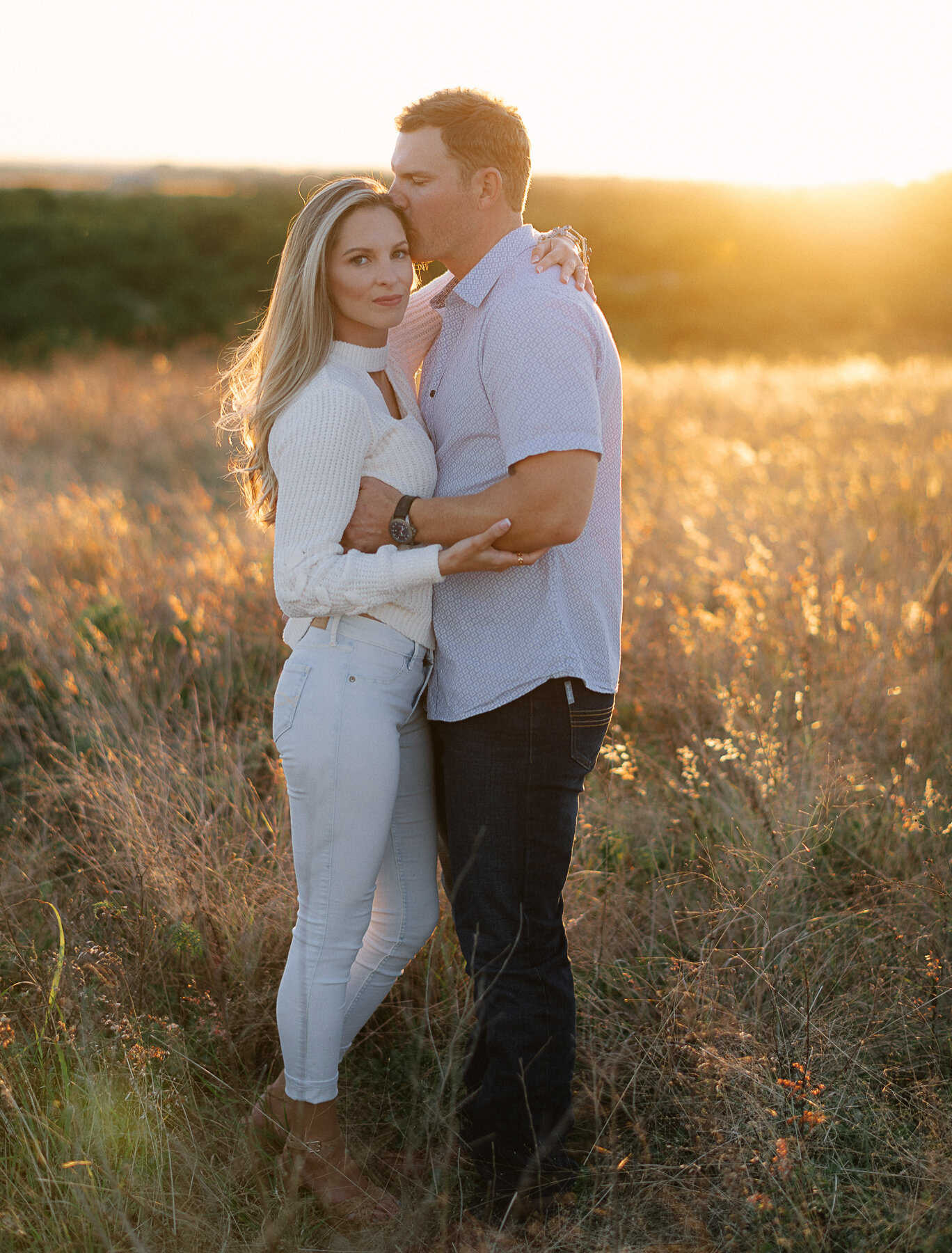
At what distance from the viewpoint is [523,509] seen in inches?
81.3

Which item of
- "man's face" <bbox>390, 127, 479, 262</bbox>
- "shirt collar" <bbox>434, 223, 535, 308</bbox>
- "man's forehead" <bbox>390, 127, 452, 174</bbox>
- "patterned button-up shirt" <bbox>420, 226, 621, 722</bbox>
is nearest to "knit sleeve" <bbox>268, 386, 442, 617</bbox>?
"patterned button-up shirt" <bbox>420, 226, 621, 722</bbox>

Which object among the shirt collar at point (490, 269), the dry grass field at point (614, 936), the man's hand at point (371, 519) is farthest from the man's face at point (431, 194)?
the dry grass field at point (614, 936)

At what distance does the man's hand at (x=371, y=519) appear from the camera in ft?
7.20

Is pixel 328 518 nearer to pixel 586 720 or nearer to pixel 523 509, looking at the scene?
pixel 523 509

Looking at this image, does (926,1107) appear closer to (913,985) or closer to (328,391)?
(913,985)

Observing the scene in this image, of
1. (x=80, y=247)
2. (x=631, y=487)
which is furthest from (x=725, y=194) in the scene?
(x=631, y=487)

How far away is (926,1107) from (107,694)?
327 centimetres

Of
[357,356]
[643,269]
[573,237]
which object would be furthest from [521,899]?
[643,269]

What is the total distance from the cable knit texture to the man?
0.08 m

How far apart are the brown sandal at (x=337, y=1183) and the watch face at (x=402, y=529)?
141 cm

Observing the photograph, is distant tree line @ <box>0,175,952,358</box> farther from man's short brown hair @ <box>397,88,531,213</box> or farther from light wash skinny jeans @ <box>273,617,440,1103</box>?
light wash skinny jeans @ <box>273,617,440,1103</box>

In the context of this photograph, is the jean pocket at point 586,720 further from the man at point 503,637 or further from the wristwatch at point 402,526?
the wristwatch at point 402,526

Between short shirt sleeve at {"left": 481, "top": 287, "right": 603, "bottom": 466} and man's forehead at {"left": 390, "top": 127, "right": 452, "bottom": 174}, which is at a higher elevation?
man's forehead at {"left": 390, "top": 127, "right": 452, "bottom": 174}

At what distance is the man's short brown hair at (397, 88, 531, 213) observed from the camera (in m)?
2.25
